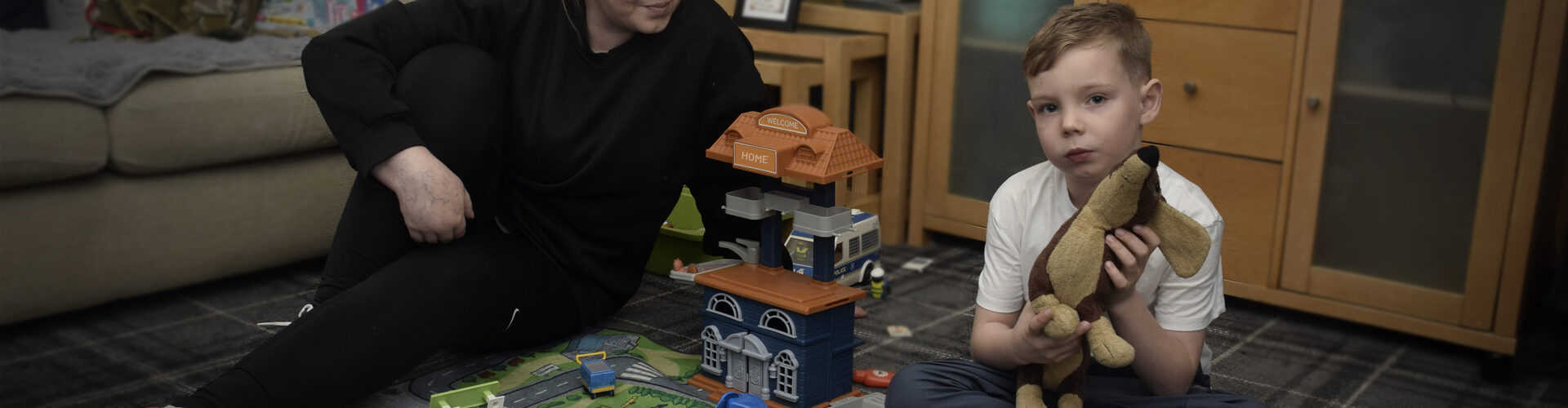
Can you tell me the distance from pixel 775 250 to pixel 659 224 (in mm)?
172

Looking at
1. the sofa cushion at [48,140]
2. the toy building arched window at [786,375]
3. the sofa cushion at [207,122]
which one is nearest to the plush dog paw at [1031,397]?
the toy building arched window at [786,375]

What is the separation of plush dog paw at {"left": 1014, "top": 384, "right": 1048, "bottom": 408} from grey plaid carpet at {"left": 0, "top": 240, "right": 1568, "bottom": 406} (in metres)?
0.21

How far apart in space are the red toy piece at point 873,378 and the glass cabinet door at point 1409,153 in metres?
0.56

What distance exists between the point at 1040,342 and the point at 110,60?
3.83 ft

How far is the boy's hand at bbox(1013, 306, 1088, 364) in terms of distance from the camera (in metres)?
0.71

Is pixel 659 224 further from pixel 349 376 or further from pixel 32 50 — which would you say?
pixel 32 50

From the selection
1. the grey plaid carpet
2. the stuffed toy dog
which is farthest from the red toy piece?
the stuffed toy dog

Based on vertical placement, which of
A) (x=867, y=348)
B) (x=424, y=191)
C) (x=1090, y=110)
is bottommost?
(x=867, y=348)

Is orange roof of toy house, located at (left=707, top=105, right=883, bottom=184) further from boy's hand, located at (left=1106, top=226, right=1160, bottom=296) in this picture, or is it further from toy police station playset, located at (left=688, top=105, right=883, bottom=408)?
boy's hand, located at (left=1106, top=226, right=1160, bottom=296)

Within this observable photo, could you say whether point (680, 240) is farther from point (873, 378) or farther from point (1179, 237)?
point (1179, 237)

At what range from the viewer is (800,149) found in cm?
96

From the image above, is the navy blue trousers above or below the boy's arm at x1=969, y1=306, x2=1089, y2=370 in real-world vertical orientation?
below

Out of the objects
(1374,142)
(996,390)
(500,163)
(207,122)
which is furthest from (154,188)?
(1374,142)

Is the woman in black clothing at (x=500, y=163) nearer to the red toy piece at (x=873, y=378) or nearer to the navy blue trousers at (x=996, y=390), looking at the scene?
the red toy piece at (x=873, y=378)
